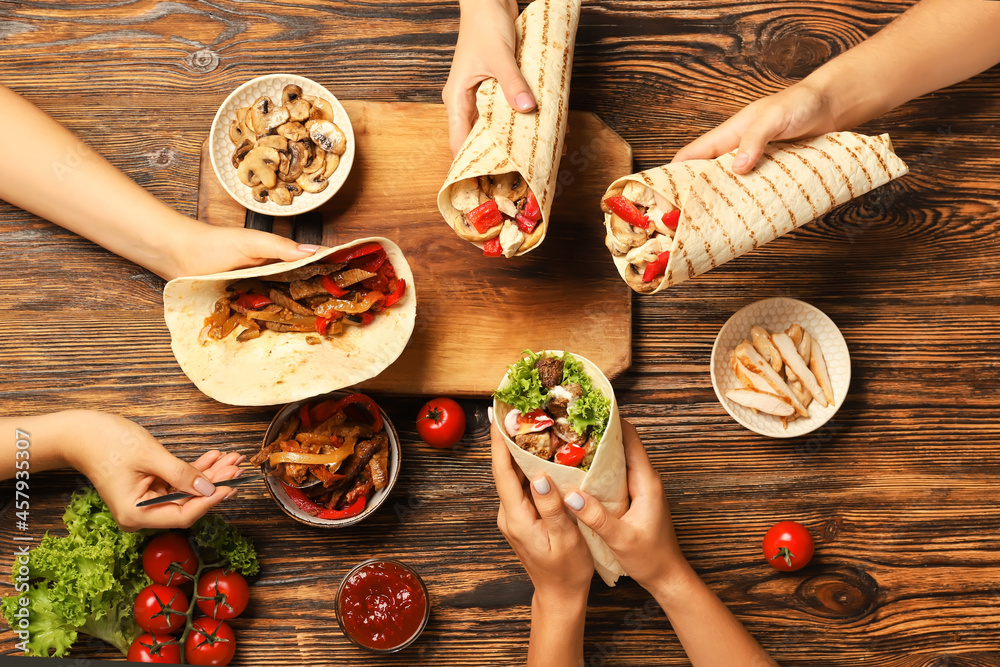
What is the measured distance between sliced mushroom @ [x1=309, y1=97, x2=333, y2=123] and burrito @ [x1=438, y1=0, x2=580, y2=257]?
0.67 metres

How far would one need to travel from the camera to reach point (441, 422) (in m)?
2.81

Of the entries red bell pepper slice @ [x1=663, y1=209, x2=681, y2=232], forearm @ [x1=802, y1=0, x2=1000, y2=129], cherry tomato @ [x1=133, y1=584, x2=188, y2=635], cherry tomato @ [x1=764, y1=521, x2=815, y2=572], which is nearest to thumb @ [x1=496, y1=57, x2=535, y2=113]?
red bell pepper slice @ [x1=663, y1=209, x2=681, y2=232]

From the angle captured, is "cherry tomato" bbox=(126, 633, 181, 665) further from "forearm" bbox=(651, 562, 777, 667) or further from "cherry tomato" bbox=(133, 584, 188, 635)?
"forearm" bbox=(651, 562, 777, 667)

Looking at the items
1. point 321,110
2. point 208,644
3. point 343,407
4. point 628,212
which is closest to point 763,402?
point 628,212

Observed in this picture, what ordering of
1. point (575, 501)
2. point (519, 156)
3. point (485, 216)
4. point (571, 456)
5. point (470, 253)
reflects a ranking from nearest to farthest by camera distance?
point (575, 501) < point (571, 456) < point (519, 156) < point (485, 216) < point (470, 253)

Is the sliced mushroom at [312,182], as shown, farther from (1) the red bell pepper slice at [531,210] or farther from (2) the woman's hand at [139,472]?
(2) the woman's hand at [139,472]

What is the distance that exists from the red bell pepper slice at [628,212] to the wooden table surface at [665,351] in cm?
51

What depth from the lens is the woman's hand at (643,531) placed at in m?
2.50

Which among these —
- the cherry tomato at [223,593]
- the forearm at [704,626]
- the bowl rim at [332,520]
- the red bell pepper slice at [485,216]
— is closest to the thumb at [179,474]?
the bowl rim at [332,520]

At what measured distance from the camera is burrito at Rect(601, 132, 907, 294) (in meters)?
2.57

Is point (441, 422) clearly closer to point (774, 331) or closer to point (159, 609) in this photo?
point (159, 609)

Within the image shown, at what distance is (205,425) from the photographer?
2.97 m

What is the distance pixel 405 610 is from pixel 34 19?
10.7ft

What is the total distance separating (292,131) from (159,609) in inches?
81.9
